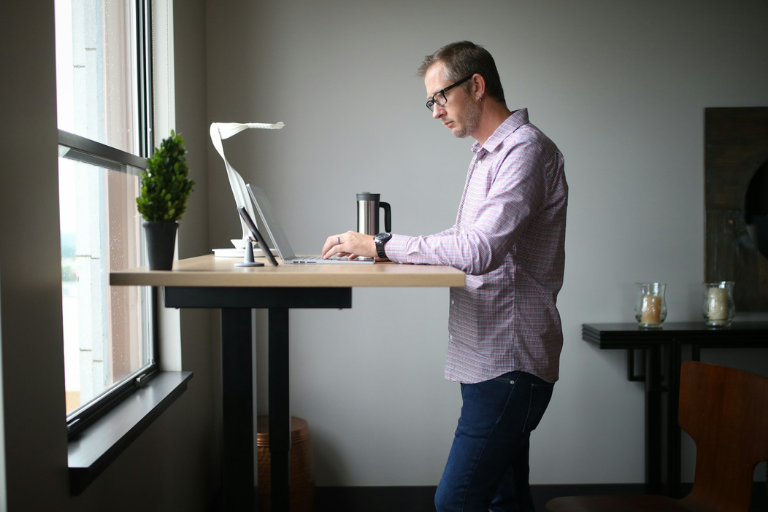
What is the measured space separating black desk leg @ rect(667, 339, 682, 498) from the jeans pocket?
4.64 ft

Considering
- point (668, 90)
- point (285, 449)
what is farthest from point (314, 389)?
point (668, 90)

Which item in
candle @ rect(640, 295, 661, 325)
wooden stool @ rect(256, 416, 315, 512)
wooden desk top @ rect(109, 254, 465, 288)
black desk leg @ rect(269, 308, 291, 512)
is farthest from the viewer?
candle @ rect(640, 295, 661, 325)

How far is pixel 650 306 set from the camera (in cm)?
278

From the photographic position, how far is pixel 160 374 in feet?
7.77

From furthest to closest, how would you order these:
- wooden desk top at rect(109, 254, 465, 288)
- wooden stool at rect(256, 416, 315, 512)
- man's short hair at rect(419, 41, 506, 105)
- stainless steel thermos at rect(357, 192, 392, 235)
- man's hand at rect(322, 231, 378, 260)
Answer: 1. wooden stool at rect(256, 416, 315, 512)
2. stainless steel thermos at rect(357, 192, 392, 235)
3. man's short hair at rect(419, 41, 506, 105)
4. man's hand at rect(322, 231, 378, 260)
5. wooden desk top at rect(109, 254, 465, 288)

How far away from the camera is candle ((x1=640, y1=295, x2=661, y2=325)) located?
109 inches

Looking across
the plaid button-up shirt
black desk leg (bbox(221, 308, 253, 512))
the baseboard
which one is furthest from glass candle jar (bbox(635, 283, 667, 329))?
black desk leg (bbox(221, 308, 253, 512))

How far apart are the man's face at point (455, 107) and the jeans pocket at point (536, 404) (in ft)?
2.40

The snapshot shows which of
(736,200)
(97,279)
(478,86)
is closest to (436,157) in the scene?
(478,86)

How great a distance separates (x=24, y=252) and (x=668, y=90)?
9.40ft

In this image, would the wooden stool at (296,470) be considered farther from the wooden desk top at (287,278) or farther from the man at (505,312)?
the wooden desk top at (287,278)

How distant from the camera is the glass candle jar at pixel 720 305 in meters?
2.80

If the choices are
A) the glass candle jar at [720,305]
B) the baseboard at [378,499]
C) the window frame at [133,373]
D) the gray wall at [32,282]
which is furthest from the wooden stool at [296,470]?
the glass candle jar at [720,305]

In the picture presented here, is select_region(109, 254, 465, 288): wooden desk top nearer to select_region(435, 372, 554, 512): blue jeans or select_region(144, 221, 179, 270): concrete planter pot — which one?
select_region(144, 221, 179, 270): concrete planter pot
